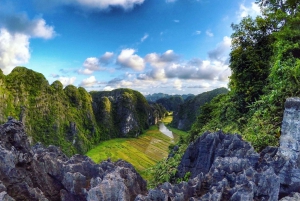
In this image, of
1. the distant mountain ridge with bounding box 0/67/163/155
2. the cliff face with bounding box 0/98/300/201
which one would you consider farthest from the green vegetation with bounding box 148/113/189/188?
the distant mountain ridge with bounding box 0/67/163/155

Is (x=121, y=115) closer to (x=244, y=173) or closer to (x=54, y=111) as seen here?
(x=54, y=111)

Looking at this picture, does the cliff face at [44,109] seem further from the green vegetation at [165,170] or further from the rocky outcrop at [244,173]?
the rocky outcrop at [244,173]

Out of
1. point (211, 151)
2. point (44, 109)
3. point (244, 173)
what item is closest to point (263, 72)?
point (211, 151)

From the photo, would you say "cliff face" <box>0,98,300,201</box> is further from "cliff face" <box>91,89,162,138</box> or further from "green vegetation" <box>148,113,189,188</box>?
"cliff face" <box>91,89,162,138</box>

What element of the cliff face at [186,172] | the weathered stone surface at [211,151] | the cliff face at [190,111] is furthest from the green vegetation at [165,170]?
the cliff face at [190,111]

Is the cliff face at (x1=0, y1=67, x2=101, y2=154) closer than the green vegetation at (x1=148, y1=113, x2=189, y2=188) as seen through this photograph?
No

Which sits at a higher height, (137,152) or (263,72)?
(263,72)
